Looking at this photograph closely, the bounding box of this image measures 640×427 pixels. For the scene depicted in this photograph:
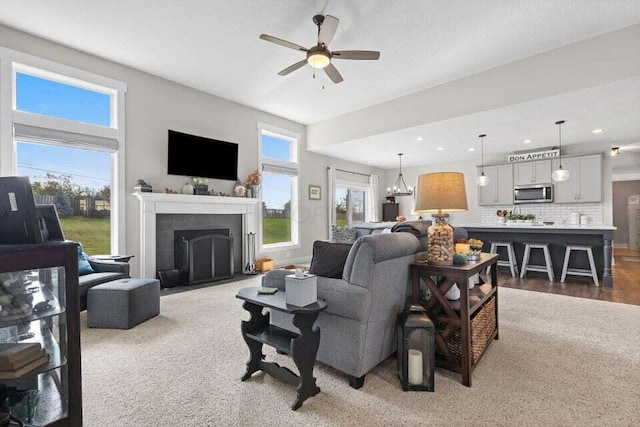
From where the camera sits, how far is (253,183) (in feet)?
18.4

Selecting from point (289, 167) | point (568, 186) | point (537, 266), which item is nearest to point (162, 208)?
point (289, 167)

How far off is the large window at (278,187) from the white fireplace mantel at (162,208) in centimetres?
96

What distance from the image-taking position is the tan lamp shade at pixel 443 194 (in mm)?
2125

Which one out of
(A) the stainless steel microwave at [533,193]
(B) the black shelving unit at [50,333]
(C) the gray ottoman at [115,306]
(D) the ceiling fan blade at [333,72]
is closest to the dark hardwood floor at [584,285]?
(A) the stainless steel microwave at [533,193]

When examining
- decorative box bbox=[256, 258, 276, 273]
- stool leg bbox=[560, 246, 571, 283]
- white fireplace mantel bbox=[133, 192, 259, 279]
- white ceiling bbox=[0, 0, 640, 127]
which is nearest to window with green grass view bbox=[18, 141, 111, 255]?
white fireplace mantel bbox=[133, 192, 259, 279]

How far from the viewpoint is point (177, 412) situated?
1661 millimetres

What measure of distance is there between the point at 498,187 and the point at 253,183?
5.79m

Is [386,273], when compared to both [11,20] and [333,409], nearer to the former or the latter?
[333,409]

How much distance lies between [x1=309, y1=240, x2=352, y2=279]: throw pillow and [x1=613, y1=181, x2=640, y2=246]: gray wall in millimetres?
10973

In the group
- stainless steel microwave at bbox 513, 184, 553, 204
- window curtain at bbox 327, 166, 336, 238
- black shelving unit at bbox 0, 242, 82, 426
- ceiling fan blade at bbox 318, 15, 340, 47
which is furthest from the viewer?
window curtain at bbox 327, 166, 336, 238

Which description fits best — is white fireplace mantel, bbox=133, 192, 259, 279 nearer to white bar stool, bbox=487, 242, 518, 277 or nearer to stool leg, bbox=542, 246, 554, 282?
white bar stool, bbox=487, 242, 518, 277

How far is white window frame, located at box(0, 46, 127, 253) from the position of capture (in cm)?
337

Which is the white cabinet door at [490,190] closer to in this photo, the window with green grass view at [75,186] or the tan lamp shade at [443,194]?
the tan lamp shade at [443,194]

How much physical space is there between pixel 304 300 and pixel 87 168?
3.98 metres
